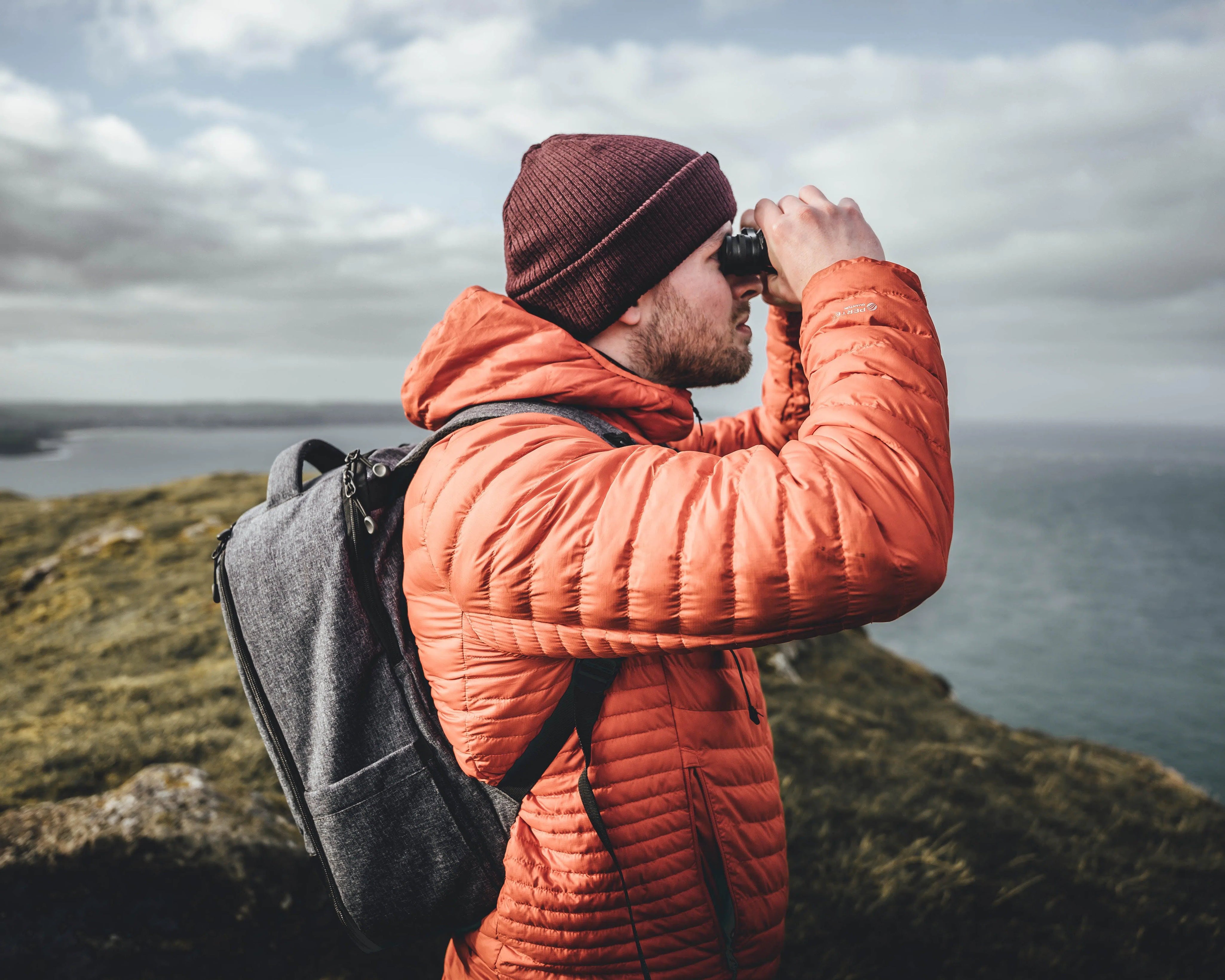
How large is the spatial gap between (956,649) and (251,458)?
149 metres

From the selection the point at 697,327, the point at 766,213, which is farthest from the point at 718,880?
the point at 766,213

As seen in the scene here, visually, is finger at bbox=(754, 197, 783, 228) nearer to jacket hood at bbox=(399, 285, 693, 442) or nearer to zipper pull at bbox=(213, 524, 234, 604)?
jacket hood at bbox=(399, 285, 693, 442)

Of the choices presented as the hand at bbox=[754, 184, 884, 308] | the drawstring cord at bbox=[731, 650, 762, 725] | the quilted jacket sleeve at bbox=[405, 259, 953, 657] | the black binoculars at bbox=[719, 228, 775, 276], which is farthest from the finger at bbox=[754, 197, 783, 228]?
the drawstring cord at bbox=[731, 650, 762, 725]

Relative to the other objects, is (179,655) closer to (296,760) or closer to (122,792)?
(122,792)

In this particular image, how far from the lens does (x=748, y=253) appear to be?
2104 mm

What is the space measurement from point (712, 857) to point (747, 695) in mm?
465

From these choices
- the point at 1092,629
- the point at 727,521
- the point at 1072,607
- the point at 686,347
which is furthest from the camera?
the point at 1072,607

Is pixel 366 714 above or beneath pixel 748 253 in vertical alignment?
beneath

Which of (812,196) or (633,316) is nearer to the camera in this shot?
(812,196)

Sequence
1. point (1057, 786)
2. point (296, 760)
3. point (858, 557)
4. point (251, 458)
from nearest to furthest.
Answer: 1. point (858, 557)
2. point (296, 760)
3. point (1057, 786)
4. point (251, 458)

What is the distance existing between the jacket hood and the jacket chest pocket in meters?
1.07

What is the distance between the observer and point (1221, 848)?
6.20 metres

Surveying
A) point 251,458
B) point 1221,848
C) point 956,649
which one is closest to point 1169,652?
point 956,649

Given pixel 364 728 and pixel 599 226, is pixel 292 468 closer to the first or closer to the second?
pixel 364 728
